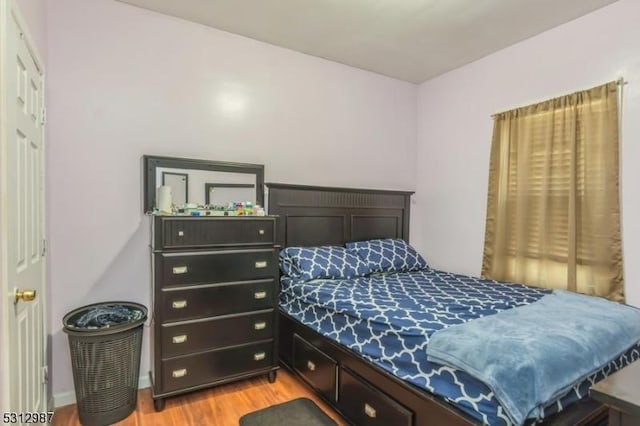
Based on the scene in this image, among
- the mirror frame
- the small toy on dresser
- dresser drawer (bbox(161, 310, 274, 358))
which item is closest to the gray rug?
dresser drawer (bbox(161, 310, 274, 358))

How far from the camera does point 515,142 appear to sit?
3.07 metres

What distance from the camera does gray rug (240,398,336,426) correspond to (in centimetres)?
215

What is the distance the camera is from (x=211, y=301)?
94.8 inches

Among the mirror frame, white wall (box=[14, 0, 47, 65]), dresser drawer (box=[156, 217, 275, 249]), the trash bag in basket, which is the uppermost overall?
white wall (box=[14, 0, 47, 65])

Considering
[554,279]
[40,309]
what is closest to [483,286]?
[554,279]

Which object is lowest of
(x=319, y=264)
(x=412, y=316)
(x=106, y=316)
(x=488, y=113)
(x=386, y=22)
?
(x=106, y=316)

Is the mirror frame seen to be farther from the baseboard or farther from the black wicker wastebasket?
the baseboard

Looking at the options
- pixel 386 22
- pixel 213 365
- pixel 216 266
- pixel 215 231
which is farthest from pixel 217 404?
pixel 386 22

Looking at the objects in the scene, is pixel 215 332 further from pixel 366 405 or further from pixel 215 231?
pixel 366 405

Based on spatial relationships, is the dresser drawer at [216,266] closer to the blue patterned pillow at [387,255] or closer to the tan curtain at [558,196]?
the blue patterned pillow at [387,255]

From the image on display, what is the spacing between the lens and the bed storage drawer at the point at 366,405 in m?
1.79

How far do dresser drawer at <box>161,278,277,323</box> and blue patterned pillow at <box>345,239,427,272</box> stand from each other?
96cm

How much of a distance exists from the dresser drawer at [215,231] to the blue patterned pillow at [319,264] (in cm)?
32

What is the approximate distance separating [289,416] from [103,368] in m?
1.19
